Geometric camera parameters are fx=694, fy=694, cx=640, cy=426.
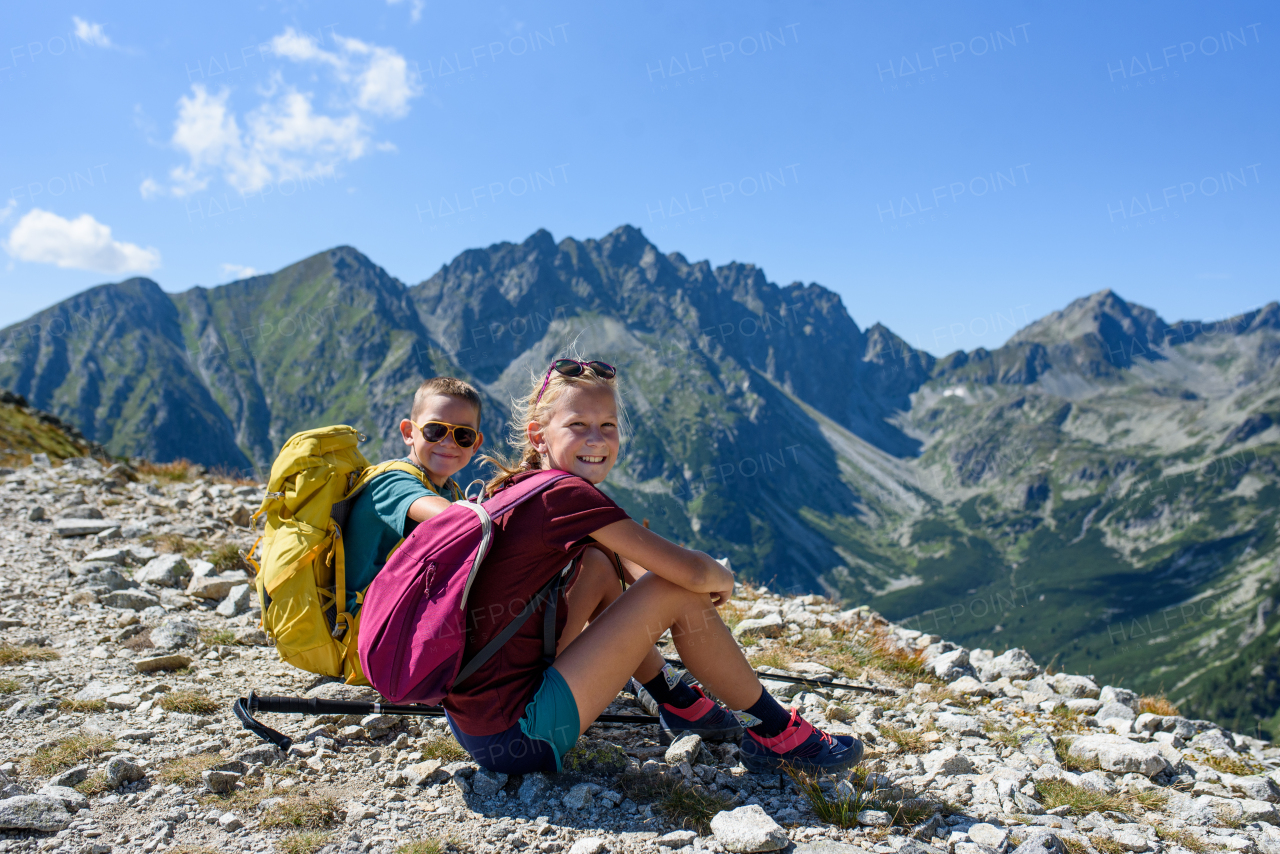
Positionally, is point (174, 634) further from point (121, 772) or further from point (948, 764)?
point (948, 764)

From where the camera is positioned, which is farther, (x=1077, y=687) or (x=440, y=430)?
(x=1077, y=687)

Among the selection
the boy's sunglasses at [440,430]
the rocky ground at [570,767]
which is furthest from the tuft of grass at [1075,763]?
the boy's sunglasses at [440,430]

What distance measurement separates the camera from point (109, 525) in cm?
1044

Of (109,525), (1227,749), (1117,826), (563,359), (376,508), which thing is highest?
(563,359)

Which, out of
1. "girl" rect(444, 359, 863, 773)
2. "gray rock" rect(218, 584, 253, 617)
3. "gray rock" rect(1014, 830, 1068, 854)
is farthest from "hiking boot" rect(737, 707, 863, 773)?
"gray rock" rect(218, 584, 253, 617)

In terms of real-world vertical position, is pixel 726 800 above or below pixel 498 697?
below

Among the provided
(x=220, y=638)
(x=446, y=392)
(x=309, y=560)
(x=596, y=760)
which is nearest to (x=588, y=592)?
(x=596, y=760)

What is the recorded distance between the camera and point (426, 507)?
4766 millimetres

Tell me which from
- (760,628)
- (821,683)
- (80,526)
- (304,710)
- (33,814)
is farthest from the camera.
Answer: (80,526)

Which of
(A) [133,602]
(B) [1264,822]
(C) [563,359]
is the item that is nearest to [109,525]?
(A) [133,602]

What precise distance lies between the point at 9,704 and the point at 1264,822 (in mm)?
8895

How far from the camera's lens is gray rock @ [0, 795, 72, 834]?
11.8 ft

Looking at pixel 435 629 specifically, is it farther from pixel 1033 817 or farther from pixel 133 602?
pixel 133 602

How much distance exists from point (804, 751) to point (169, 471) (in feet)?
53.9
